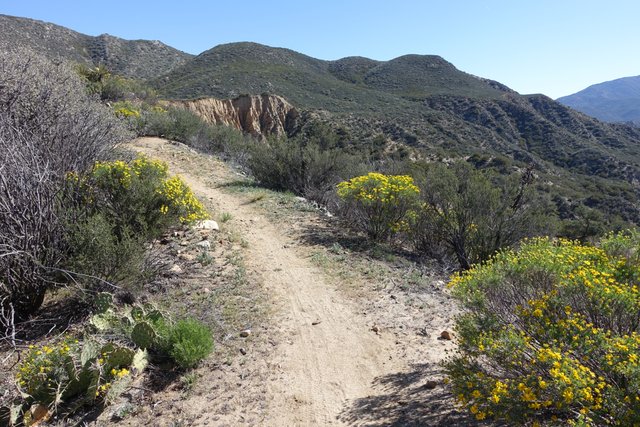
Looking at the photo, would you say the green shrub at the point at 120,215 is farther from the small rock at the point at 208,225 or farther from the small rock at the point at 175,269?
the small rock at the point at 208,225

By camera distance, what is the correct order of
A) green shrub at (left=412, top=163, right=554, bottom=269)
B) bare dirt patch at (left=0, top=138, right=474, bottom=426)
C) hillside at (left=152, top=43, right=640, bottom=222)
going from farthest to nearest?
hillside at (left=152, top=43, right=640, bottom=222), green shrub at (left=412, top=163, right=554, bottom=269), bare dirt patch at (left=0, top=138, right=474, bottom=426)

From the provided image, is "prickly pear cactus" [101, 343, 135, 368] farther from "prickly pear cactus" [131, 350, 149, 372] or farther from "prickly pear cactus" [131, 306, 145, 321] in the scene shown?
"prickly pear cactus" [131, 306, 145, 321]

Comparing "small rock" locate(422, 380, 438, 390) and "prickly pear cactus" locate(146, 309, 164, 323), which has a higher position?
"prickly pear cactus" locate(146, 309, 164, 323)

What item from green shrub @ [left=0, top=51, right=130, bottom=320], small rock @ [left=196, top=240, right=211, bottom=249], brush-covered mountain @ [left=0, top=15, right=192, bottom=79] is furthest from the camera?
brush-covered mountain @ [left=0, top=15, right=192, bottom=79]

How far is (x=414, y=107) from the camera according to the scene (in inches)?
1906

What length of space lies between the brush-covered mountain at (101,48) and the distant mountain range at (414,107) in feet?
0.57

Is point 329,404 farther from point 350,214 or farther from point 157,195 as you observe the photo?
point 350,214

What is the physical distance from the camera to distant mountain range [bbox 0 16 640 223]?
3619cm

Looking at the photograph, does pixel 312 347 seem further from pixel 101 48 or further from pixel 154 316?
pixel 101 48

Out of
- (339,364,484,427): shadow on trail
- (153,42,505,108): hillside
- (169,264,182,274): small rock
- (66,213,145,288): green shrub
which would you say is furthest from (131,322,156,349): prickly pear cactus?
(153,42,505,108): hillside

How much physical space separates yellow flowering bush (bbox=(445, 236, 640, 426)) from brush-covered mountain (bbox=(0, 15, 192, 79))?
57.1 m

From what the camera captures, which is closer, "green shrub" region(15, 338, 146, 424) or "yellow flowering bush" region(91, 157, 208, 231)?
"green shrub" region(15, 338, 146, 424)

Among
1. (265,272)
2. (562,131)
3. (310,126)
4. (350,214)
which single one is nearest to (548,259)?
(265,272)

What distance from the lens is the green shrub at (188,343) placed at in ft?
13.0
